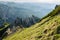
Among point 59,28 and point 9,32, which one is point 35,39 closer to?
point 59,28

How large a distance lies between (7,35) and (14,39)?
3704cm

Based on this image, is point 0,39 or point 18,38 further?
point 0,39

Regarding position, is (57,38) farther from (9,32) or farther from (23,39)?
(9,32)

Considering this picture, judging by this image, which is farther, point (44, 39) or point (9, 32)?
point (9, 32)

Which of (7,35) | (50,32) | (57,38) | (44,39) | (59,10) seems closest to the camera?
(57,38)

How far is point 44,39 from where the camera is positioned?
99938 mm

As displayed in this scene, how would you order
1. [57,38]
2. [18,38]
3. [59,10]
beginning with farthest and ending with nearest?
1. [59,10]
2. [18,38]
3. [57,38]

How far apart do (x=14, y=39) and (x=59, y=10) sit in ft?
114

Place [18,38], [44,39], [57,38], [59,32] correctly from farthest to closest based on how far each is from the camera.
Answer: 1. [18,38]
2. [44,39]
3. [59,32]
4. [57,38]

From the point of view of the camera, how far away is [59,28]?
9450 centimetres

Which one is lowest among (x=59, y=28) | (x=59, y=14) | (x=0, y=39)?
(x=0, y=39)

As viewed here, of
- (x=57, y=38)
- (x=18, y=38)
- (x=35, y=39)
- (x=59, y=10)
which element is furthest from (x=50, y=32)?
(x=59, y=10)

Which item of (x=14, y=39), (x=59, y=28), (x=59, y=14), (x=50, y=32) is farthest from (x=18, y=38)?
(x=59, y=28)

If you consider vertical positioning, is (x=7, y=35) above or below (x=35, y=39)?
below
